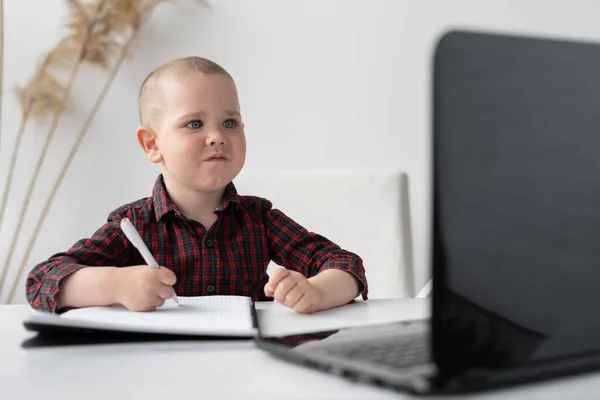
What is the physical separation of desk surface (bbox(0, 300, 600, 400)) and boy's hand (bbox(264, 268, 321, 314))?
18cm

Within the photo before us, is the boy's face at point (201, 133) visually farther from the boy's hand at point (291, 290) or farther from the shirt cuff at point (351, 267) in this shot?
the boy's hand at point (291, 290)

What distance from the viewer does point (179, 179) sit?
1.20m

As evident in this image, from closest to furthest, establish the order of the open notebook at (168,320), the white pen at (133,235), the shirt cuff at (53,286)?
the open notebook at (168,320) < the white pen at (133,235) < the shirt cuff at (53,286)

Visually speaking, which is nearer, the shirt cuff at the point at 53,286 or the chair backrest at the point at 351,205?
the shirt cuff at the point at 53,286

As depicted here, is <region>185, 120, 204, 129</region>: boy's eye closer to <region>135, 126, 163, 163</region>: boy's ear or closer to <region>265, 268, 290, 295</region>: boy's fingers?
<region>135, 126, 163, 163</region>: boy's ear

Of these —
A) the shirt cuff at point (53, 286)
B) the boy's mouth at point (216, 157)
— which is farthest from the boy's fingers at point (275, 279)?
the boy's mouth at point (216, 157)

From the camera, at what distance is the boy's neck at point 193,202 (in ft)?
4.04

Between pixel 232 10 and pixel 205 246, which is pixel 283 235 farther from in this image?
pixel 232 10

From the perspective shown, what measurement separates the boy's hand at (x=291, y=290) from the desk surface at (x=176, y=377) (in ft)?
0.58

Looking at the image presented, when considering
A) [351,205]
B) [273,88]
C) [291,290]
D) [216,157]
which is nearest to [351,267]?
[291,290]

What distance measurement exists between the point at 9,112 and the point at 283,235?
164cm

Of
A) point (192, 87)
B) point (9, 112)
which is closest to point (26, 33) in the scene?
point (9, 112)

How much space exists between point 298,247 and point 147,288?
1.53ft

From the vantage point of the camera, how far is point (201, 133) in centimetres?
120
